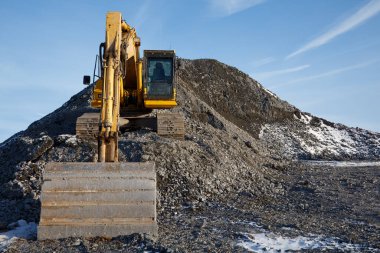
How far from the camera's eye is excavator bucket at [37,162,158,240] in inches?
260

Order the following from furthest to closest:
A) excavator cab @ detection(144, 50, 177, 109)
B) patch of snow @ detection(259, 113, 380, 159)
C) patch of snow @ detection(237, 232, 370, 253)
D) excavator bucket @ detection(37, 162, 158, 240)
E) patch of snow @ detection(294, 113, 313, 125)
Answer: patch of snow @ detection(294, 113, 313, 125)
patch of snow @ detection(259, 113, 380, 159)
excavator cab @ detection(144, 50, 177, 109)
excavator bucket @ detection(37, 162, 158, 240)
patch of snow @ detection(237, 232, 370, 253)

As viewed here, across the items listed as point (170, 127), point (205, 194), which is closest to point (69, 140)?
point (170, 127)

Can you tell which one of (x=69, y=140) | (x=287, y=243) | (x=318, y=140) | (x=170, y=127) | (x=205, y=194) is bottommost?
(x=287, y=243)

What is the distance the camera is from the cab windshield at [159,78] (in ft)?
44.3

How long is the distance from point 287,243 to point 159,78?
7981mm

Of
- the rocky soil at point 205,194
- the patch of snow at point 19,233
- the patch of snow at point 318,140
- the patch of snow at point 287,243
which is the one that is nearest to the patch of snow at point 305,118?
the patch of snow at point 318,140

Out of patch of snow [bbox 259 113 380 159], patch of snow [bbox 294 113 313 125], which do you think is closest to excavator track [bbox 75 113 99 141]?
patch of snow [bbox 259 113 380 159]

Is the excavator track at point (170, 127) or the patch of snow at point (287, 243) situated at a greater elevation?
the excavator track at point (170, 127)

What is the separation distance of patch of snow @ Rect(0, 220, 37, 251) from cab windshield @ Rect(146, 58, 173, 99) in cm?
653

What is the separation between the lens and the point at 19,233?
281 inches

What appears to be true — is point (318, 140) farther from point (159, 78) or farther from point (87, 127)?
point (87, 127)

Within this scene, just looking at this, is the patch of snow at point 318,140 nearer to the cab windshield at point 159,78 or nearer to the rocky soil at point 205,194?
the rocky soil at point 205,194

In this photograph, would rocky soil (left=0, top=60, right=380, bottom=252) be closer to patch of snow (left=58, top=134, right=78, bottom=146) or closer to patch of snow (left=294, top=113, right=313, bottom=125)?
patch of snow (left=58, top=134, right=78, bottom=146)

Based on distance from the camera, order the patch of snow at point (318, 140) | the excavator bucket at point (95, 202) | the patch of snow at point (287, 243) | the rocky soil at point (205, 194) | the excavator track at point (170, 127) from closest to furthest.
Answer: the patch of snow at point (287, 243)
the excavator bucket at point (95, 202)
the rocky soil at point (205, 194)
the excavator track at point (170, 127)
the patch of snow at point (318, 140)
